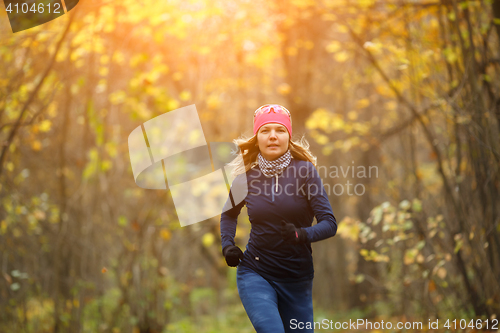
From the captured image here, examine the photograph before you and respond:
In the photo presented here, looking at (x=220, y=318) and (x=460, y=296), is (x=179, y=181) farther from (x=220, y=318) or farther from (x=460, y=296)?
(x=460, y=296)

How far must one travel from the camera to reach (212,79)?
920 centimetres

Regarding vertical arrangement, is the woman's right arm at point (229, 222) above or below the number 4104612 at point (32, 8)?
below

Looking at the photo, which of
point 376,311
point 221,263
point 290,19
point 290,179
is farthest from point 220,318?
point 290,179

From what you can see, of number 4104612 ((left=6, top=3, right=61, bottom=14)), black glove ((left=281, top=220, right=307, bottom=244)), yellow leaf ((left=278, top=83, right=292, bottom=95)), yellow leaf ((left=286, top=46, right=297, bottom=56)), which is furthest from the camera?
yellow leaf ((left=286, top=46, right=297, bottom=56))

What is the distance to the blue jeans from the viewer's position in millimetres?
2535

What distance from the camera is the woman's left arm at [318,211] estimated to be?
235 cm

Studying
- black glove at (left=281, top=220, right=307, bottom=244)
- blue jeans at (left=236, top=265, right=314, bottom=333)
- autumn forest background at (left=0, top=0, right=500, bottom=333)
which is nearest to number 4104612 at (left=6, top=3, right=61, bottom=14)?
autumn forest background at (left=0, top=0, right=500, bottom=333)

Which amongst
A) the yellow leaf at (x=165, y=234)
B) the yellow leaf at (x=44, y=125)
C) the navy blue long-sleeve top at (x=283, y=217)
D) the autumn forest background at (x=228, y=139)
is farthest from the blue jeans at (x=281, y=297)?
the yellow leaf at (x=165, y=234)

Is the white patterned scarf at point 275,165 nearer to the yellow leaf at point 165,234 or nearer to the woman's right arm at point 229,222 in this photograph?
the woman's right arm at point 229,222

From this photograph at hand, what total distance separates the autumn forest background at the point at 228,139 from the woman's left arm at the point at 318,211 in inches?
105

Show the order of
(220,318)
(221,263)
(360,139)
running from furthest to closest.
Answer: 1. (221,263)
2. (220,318)
3. (360,139)

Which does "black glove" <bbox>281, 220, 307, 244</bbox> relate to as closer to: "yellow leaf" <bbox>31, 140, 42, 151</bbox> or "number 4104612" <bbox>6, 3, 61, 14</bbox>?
"number 4104612" <bbox>6, 3, 61, 14</bbox>

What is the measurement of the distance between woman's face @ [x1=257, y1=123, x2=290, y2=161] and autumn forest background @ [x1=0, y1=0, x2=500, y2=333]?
2.51m

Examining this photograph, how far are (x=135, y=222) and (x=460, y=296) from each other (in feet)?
17.6
